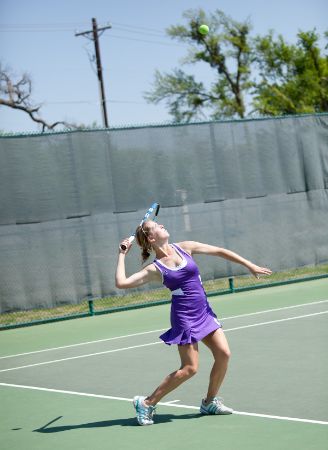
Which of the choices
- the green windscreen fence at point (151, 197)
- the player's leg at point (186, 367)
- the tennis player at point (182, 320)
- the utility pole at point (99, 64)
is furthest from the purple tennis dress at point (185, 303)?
the utility pole at point (99, 64)

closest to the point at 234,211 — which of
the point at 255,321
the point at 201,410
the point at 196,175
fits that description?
the point at 196,175

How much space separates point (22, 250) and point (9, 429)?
19.4 feet

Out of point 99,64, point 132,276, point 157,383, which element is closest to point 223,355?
point 132,276

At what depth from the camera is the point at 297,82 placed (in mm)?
37781

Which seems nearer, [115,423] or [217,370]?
[217,370]

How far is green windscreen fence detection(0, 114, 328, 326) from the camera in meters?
12.1

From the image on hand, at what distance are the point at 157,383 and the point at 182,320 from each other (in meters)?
1.67

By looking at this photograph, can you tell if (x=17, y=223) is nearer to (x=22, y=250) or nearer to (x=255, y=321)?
(x=22, y=250)

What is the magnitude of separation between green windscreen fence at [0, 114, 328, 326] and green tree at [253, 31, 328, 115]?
2196 cm

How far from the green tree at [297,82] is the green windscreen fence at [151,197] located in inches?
864

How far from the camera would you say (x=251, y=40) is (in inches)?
1575

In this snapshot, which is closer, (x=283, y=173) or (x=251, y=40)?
(x=283, y=173)

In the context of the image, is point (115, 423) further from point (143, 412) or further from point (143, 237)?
point (143, 237)

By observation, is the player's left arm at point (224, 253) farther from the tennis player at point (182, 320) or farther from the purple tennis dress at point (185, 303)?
the purple tennis dress at point (185, 303)
